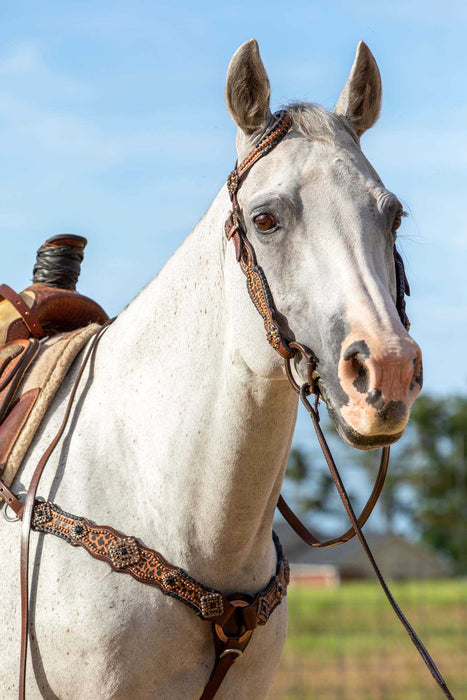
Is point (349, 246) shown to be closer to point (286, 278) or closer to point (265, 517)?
point (286, 278)

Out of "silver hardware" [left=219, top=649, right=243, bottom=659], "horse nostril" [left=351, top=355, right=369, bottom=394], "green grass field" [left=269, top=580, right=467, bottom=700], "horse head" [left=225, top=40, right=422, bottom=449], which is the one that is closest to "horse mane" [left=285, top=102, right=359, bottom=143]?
"horse head" [left=225, top=40, right=422, bottom=449]

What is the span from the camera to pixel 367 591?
23078 mm

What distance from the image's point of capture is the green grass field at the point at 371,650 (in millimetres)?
11617

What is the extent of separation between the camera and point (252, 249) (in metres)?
2.60

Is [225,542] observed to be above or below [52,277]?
below

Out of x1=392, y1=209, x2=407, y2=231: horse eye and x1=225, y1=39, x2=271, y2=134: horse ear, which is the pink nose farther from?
x1=225, y1=39, x2=271, y2=134: horse ear

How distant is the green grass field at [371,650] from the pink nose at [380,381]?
986 cm

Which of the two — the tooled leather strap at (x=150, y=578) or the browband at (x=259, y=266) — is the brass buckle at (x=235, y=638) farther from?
the browband at (x=259, y=266)

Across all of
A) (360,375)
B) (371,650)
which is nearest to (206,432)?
(360,375)

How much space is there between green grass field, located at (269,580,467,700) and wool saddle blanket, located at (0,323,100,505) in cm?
909

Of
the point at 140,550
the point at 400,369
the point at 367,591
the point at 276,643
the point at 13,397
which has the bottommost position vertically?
the point at 367,591

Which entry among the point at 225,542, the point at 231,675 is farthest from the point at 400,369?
the point at 231,675

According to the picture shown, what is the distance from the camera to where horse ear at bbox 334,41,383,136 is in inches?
115

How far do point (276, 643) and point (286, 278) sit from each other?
1.45 meters
